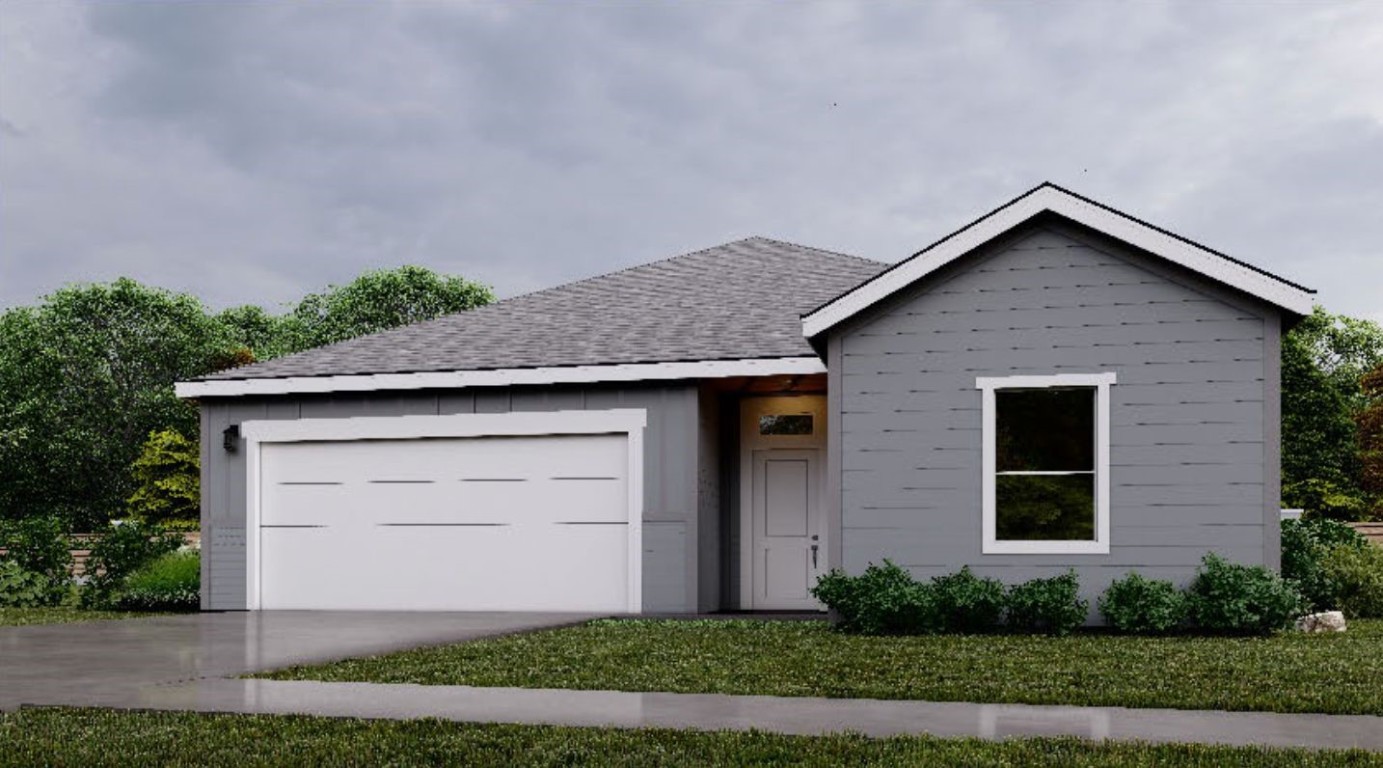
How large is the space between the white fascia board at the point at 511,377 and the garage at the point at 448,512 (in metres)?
0.46

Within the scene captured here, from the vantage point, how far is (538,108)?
112ft

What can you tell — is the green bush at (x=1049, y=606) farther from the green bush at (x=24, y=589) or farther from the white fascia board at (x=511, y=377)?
the green bush at (x=24, y=589)

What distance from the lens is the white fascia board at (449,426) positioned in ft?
53.9

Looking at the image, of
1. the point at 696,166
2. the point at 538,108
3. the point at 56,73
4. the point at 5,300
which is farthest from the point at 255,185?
the point at 696,166

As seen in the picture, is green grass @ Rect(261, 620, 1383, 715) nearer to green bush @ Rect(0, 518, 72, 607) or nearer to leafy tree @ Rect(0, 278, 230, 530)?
green bush @ Rect(0, 518, 72, 607)

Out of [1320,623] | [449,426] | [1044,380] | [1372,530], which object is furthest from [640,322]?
[1372,530]

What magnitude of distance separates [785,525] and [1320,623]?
6.23m

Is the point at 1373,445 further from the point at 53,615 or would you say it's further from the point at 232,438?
the point at 53,615

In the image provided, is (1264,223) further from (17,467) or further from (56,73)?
(17,467)

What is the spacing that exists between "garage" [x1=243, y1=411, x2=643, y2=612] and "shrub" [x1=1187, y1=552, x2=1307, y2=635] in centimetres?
648

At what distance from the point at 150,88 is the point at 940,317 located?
2895 cm

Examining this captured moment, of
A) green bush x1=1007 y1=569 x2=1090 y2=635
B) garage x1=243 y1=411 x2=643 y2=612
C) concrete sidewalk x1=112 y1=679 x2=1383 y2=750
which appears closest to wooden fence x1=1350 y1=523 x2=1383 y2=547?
green bush x1=1007 y1=569 x2=1090 y2=635

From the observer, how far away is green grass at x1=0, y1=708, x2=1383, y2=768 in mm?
6320

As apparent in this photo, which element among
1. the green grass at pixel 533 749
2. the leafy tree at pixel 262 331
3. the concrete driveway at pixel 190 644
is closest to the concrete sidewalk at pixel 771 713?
the green grass at pixel 533 749
